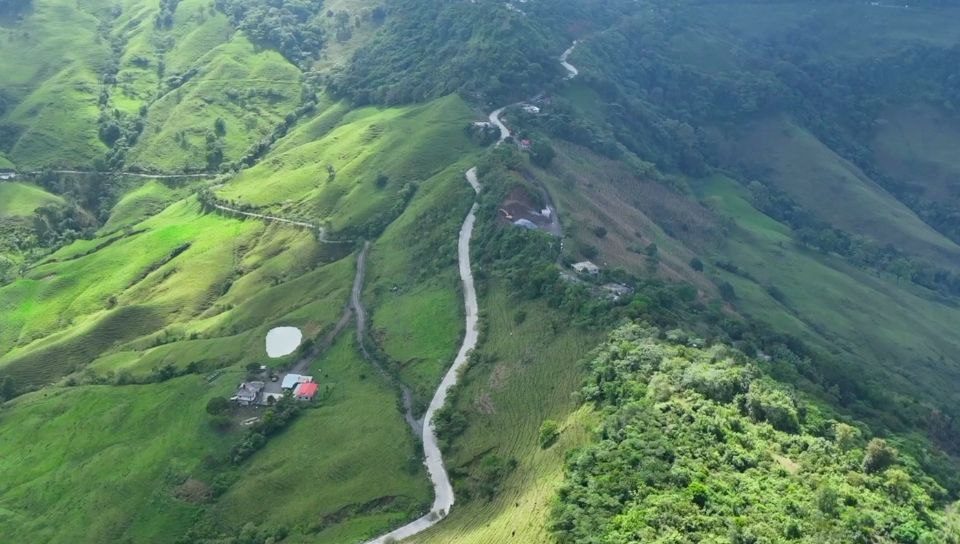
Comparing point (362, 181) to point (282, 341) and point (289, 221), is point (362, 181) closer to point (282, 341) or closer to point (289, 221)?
point (289, 221)

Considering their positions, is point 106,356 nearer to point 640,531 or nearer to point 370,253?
point 370,253

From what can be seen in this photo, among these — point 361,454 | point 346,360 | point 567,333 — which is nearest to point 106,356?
point 346,360

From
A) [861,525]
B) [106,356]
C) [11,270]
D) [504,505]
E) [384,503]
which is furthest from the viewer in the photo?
[11,270]

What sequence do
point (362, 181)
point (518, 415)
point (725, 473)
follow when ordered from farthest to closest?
point (362, 181), point (518, 415), point (725, 473)

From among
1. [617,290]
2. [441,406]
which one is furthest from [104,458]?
[617,290]

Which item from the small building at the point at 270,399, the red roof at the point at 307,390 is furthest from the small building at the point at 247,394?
the red roof at the point at 307,390

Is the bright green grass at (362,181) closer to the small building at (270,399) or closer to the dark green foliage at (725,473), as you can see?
the small building at (270,399)

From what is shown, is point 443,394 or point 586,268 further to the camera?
point 586,268
